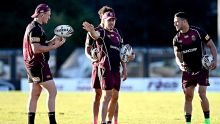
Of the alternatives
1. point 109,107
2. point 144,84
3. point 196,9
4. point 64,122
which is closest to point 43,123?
point 64,122

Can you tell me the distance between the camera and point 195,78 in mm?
13625

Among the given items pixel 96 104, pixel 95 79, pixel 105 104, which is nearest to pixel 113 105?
pixel 105 104

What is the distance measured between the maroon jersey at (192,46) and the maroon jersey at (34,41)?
8.82 feet

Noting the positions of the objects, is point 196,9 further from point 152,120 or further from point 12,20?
point 152,120

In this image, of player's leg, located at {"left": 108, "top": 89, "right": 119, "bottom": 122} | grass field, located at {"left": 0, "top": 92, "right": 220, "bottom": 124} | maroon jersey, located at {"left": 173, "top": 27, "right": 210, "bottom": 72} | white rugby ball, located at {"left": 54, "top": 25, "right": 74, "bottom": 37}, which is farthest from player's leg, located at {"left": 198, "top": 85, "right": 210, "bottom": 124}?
white rugby ball, located at {"left": 54, "top": 25, "right": 74, "bottom": 37}

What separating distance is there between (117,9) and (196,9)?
7.01 metres

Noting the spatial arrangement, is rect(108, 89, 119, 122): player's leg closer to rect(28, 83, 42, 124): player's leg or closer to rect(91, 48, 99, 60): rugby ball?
rect(91, 48, 99, 60): rugby ball

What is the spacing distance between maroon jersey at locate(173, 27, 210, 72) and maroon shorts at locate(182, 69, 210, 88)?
0.09 m

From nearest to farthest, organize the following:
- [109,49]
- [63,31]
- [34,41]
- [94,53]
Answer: [34,41] < [63,31] < [109,49] < [94,53]

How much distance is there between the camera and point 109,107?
13.3 metres

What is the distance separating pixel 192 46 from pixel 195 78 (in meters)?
0.63

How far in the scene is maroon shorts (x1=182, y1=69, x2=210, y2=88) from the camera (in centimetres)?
1361

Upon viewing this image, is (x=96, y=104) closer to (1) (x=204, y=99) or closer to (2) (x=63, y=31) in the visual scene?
(2) (x=63, y=31)

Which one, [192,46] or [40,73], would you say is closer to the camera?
[40,73]
